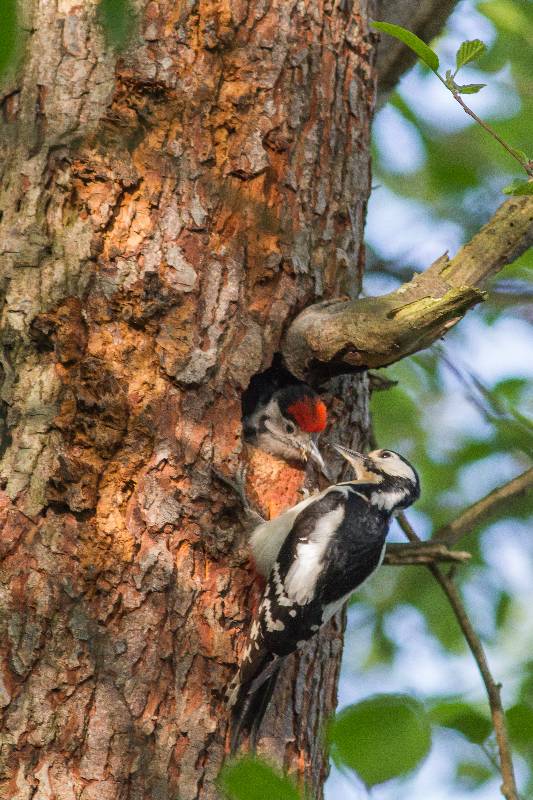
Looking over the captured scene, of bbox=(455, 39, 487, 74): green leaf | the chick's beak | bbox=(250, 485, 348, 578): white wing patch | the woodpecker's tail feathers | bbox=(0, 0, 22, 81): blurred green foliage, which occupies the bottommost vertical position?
the woodpecker's tail feathers

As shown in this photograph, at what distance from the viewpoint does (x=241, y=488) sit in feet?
8.76

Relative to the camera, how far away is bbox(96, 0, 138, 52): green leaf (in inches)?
38.4

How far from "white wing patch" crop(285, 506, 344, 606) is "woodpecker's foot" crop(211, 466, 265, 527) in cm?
21

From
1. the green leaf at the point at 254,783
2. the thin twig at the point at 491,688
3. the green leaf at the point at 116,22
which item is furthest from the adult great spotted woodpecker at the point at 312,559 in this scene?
the green leaf at the point at 116,22

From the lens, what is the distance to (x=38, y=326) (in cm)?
254

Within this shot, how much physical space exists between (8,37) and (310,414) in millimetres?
2601

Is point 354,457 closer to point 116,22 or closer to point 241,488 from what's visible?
point 241,488

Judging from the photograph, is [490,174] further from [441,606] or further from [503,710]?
[503,710]

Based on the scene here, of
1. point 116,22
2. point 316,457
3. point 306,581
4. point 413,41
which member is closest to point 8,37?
point 116,22

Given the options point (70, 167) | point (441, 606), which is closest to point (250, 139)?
point (70, 167)

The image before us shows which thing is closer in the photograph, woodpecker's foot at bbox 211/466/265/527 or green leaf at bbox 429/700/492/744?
woodpecker's foot at bbox 211/466/265/527

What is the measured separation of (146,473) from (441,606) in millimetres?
3287

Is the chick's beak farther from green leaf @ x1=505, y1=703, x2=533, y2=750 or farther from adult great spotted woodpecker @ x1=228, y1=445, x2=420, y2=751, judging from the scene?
green leaf @ x1=505, y1=703, x2=533, y2=750

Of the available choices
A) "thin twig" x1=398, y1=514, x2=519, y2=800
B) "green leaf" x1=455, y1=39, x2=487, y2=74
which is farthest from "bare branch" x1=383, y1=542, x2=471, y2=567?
"green leaf" x1=455, y1=39, x2=487, y2=74
